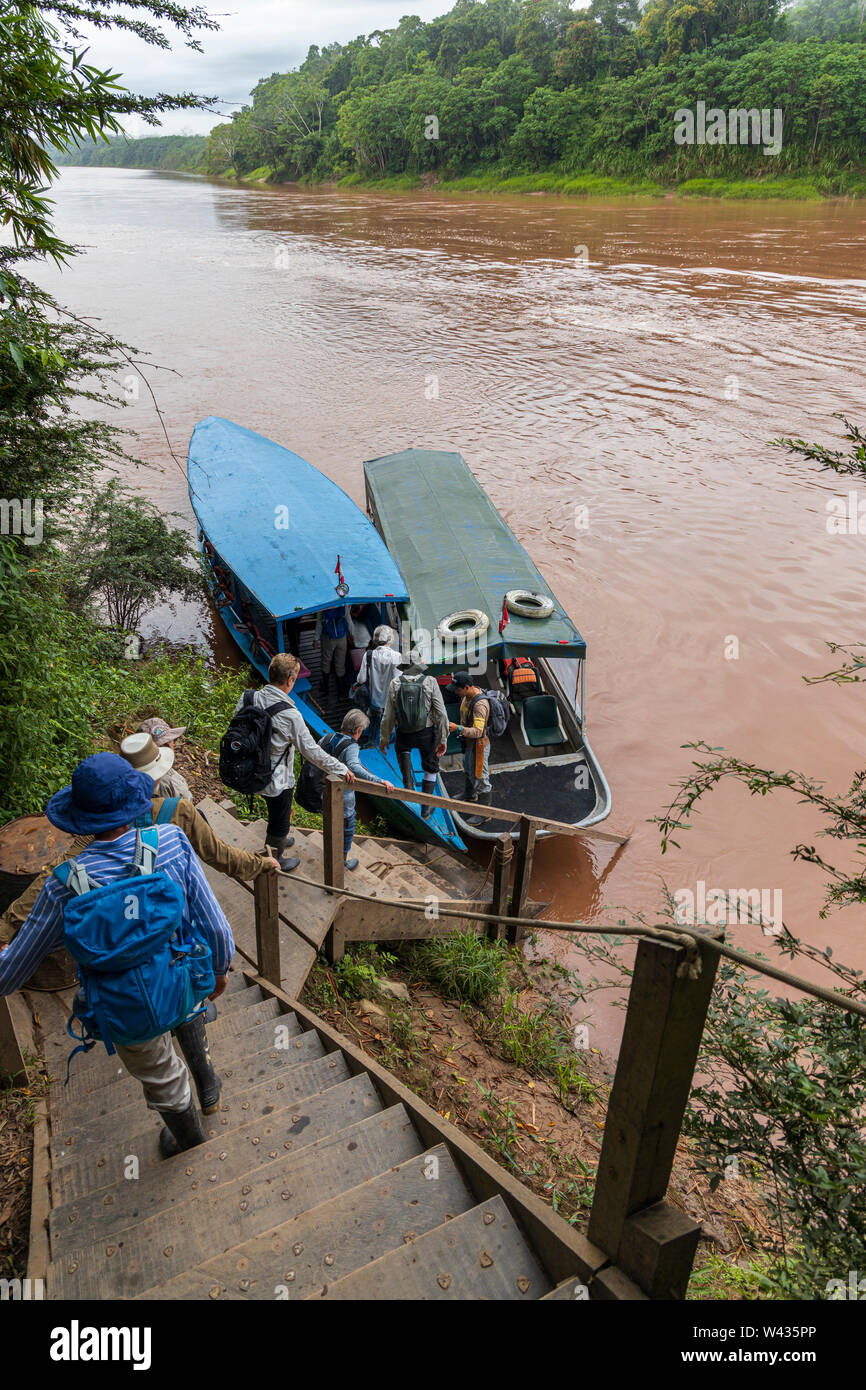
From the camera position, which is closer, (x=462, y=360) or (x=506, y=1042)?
(x=506, y=1042)

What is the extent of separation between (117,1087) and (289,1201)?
95 centimetres

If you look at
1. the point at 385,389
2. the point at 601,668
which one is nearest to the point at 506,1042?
the point at 601,668

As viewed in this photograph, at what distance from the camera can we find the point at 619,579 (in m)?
14.1

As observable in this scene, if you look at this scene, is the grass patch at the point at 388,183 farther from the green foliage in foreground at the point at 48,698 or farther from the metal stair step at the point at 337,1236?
the metal stair step at the point at 337,1236

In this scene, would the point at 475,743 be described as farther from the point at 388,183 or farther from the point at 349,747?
the point at 388,183

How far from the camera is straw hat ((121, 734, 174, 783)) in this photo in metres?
3.69

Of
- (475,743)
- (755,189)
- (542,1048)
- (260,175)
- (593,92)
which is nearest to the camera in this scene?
(542,1048)

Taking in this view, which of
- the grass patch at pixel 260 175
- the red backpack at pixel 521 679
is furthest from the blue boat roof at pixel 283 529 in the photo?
the grass patch at pixel 260 175

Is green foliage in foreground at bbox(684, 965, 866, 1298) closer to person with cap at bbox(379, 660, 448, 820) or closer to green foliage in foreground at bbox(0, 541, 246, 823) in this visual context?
green foliage in foreground at bbox(0, 541, 246, 823)

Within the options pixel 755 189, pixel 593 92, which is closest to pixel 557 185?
pixel 593 92

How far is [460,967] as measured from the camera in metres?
5.77

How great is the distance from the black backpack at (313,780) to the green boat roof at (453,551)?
341cm
